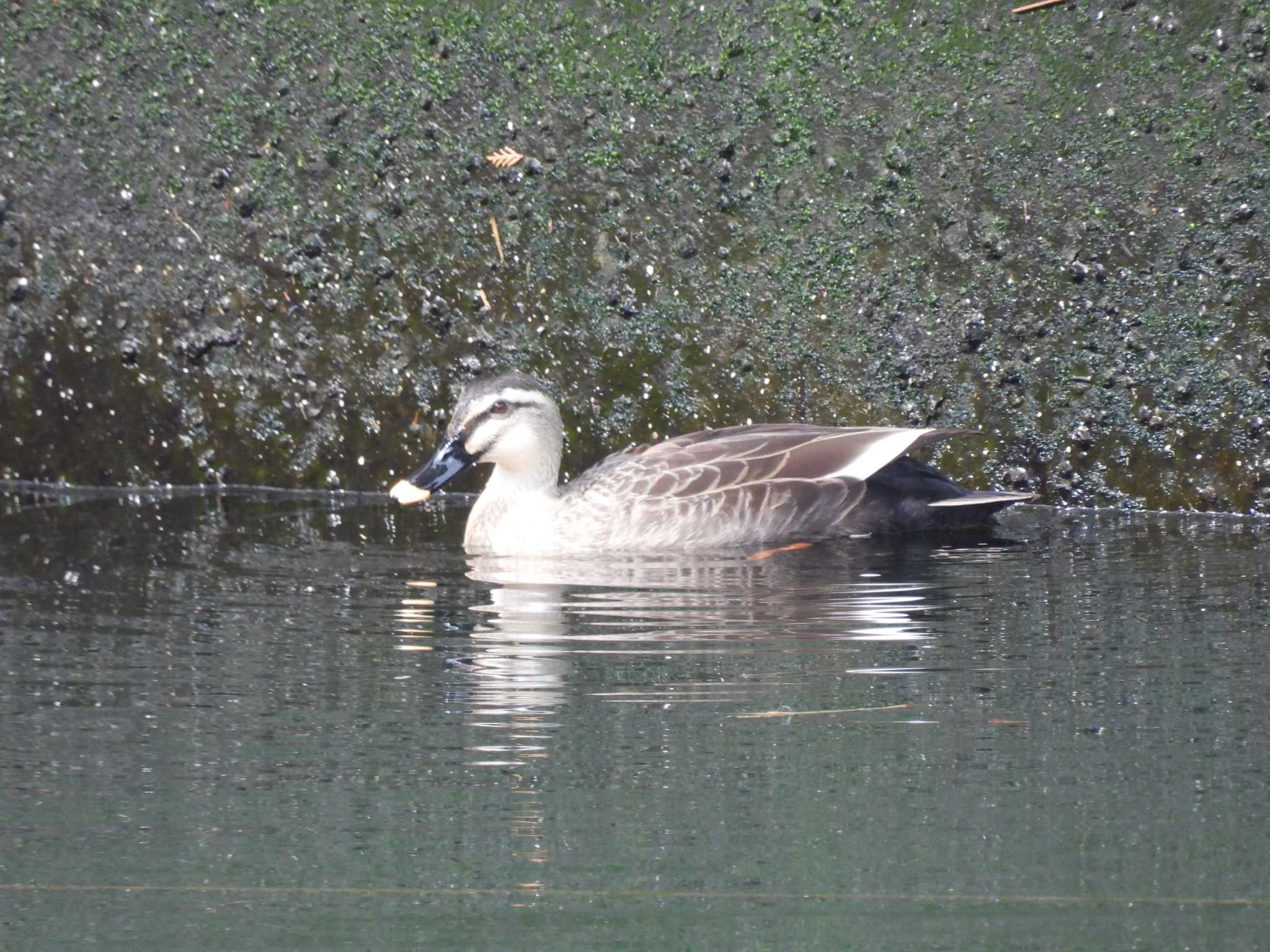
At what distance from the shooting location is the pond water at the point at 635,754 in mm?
3207

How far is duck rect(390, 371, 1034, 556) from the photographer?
301 inches

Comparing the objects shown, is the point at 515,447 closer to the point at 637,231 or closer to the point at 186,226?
the point at 637,231

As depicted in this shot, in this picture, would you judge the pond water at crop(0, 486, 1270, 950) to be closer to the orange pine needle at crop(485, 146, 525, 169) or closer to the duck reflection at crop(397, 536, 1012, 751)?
the duck reflection at crop(397, 536, 1012, 751)

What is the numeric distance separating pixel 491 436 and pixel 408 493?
42 centimetres

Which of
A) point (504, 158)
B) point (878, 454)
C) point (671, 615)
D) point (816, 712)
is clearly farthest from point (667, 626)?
point (504, 158)

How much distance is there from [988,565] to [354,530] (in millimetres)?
2545

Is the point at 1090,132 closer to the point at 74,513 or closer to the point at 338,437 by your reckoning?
the point at 338,437

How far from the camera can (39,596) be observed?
20.3 ft

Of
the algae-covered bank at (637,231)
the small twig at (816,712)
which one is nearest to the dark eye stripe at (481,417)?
the algae-covered bank at (637,231)

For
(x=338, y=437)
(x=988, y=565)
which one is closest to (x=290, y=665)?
(x=988, y=565)

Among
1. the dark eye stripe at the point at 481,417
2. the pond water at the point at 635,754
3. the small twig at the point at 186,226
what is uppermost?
the small twig at the point at 186,226

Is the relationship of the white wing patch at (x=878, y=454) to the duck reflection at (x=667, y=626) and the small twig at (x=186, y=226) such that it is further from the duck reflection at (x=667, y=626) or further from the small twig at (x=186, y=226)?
the small twig at (x=186, y=226)

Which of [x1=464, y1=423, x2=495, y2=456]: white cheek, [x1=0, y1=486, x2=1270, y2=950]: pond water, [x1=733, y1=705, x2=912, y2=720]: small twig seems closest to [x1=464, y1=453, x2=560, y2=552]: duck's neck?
[x1=464, y1=423, x2=495, y2=456]: white cheek

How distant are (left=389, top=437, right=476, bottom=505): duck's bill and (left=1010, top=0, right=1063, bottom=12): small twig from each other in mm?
3154
